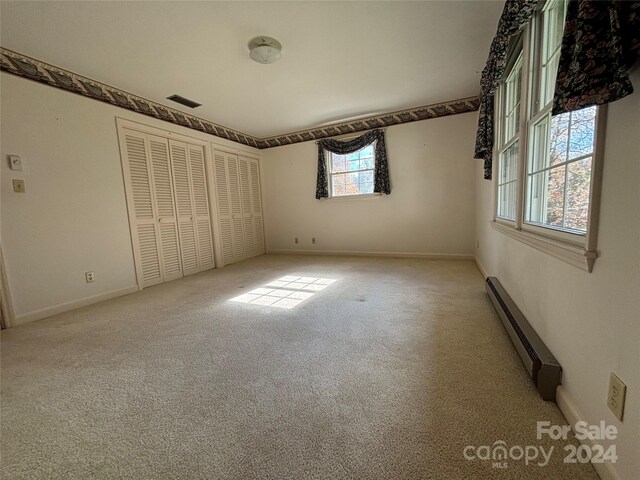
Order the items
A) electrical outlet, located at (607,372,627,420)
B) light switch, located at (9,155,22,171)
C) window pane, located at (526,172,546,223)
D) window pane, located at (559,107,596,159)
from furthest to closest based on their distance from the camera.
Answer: light switch, located at (9,155,22,171)
window pane, located at (526,172,546,223)
window pane, located at (559,107,596,159)
electrical outlet, located at (607,372,627,420)

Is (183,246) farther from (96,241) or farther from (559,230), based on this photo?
(559,230)

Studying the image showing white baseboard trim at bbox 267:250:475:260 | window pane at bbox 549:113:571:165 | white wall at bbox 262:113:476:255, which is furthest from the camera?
white baseboard trim at bbox 267:250:475:260

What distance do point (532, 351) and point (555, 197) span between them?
2.82 ft

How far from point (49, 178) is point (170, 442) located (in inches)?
117

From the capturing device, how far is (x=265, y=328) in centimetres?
211

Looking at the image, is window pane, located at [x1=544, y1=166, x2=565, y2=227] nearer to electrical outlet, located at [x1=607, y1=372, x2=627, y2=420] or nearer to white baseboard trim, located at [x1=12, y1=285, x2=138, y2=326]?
electrical outlet, located at [x1=607, y1=372, x2=627, y2=420]

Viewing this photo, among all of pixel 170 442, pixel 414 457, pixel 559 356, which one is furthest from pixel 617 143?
pixel 170 442

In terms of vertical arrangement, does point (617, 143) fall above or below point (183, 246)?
above

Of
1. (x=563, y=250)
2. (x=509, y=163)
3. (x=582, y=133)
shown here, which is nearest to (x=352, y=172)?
(x=509, y=163)

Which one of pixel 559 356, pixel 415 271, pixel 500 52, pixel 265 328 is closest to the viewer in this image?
pixel 559 356

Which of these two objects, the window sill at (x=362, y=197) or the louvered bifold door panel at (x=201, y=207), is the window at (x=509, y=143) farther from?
the louvered bifold door panel at (x=201, y=207)

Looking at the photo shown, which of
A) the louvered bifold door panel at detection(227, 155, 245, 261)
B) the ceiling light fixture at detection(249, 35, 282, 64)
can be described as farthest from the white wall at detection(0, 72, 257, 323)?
the ceiling light fixture at detection(249, 35, 282, 64)

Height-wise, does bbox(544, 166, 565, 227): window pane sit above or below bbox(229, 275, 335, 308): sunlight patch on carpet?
above

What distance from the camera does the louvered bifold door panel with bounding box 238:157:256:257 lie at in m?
5.14
